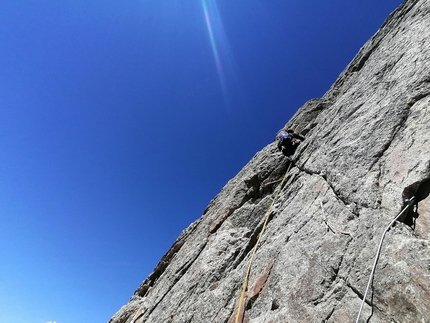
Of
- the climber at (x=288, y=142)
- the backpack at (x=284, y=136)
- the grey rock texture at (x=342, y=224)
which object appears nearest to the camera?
the grey rock texture at (x=342, y=224)

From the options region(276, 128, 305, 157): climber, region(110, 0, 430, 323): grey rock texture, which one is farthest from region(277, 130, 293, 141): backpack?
region(110, 0, 430, 323): grey rock texture

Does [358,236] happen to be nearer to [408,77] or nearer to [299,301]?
[299,301]

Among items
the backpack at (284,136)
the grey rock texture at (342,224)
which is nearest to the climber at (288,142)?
the backpack at (284,136)

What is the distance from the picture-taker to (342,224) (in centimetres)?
488

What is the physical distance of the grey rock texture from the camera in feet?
12.3

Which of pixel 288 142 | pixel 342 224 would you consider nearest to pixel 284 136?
pixel 288 142

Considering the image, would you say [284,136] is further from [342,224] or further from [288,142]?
[342,224]

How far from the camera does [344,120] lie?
7.34m

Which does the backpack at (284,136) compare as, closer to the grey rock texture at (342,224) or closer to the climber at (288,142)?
the climber at (288,142)

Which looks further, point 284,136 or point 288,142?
point 284,136

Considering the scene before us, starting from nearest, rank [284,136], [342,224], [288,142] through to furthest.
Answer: [342,224]
[288,142]
[284,136]

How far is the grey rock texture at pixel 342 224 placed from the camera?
374cm

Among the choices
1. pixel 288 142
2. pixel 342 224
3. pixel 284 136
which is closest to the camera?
pixel 342 224

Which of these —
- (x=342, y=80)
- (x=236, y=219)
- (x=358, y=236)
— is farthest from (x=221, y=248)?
(x=342, y=80)
